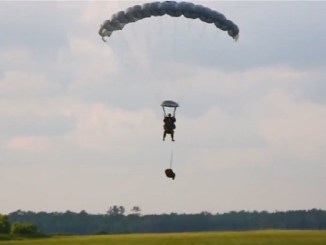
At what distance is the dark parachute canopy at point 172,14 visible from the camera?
40688 mm

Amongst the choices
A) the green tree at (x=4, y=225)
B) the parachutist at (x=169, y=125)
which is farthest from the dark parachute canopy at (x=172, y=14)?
the green tree at (x=4, y=225)

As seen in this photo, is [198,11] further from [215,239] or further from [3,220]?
[3,220]

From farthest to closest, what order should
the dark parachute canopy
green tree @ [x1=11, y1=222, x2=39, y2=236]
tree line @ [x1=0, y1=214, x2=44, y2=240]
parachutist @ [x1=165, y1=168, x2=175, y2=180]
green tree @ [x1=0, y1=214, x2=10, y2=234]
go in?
green tree @ [x1=0, y1=214, x2=10, y2=234] → green tree @ [x1=11, y1=222, x2=39, y2=236] → tree line @ [x1=0, y1=214, x2=44, y2=240] → parachutist @ [x1=165, y1=168, x2=175, y2=180] → the dark parachute canopy

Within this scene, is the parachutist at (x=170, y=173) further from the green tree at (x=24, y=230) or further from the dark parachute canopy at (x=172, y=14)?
the green tree at (x=24, y=230)

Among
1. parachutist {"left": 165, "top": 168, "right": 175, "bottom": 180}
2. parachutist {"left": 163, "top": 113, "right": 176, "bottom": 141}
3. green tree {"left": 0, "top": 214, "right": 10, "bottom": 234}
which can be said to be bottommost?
parachutist {"left": 165, "top": 168, "right": 175, "bottom": 180}

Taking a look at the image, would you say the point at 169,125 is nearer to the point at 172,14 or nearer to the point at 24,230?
the point at 172,14

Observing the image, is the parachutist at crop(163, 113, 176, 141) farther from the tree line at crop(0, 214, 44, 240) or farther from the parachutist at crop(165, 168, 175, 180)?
the tree line at crop(0, 214, 44, 240)

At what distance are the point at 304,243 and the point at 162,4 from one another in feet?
132

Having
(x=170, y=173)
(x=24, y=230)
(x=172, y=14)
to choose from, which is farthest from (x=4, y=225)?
(x=172, y=14)

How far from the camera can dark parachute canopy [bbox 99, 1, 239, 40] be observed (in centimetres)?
4069

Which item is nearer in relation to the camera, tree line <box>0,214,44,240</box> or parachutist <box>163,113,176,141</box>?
parachutist <box>163,113,176,141</box>

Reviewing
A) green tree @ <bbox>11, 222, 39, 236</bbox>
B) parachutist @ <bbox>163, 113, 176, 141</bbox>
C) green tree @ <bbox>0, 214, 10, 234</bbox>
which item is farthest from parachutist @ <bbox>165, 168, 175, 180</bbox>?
green tree @ <bbox>0, 214, 10, 234</bbox>

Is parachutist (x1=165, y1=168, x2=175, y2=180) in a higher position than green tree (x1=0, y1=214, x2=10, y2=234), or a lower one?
lower

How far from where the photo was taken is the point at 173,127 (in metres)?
41.2
